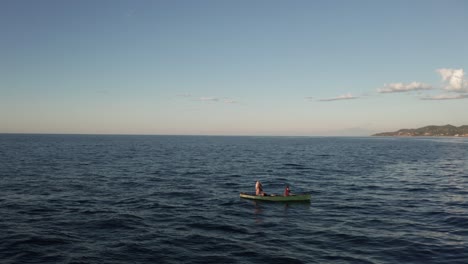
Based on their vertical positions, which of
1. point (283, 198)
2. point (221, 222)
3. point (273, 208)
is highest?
point (283, 198)

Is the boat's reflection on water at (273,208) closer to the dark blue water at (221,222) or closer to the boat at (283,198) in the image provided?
the dark blue water at (221,222)

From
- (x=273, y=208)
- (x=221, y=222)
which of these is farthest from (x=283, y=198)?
(x=221, y=222)

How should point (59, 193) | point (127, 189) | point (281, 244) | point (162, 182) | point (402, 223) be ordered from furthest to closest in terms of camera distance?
point (162, 182) < point (127, 189) < point (59, 193) < point (402, 223) < point (281, 244)

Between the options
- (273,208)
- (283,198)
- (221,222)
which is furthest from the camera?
(283,198)

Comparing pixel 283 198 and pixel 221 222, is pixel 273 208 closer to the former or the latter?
pixel 283 198

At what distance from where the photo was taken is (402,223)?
30234mm

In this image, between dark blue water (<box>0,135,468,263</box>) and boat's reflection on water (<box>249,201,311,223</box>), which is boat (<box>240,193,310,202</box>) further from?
dark blue water (<box>0,135,468,263</box>)

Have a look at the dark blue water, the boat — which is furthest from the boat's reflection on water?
the boat

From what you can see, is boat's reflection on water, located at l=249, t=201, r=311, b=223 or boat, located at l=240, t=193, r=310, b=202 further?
boat, located at l=240, t=193, r=310, b=202

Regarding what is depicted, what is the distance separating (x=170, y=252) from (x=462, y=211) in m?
30.9

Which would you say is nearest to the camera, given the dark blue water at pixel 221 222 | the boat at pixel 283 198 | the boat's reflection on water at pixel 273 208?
the dark blue water at pixel 221 222

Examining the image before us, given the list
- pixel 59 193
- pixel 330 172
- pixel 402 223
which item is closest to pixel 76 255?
pixel 59 193

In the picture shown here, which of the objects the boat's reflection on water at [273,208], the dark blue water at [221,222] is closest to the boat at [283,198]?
the boat's reflection on water at [273,208]

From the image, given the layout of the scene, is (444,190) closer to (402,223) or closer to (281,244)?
(402,223)
